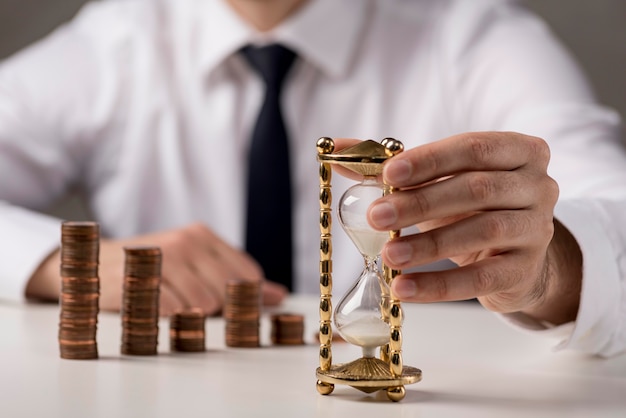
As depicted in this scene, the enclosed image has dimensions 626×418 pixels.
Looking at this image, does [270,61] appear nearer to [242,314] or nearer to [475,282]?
[242,314]

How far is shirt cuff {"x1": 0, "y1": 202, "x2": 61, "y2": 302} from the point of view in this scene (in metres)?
1.75

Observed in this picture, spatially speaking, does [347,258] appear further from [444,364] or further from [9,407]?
[9,407]

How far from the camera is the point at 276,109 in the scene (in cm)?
237

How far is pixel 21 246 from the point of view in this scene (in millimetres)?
1831

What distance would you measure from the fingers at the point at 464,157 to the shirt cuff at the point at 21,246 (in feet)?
3.38

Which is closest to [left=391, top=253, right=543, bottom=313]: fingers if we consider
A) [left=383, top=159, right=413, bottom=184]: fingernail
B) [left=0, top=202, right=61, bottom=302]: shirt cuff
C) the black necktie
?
[left=383, top=159, right=413, bottom=184]: fingernail

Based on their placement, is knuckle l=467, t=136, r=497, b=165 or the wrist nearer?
knuckle l=467, t=136, r=497, b=165

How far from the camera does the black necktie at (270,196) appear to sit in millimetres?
2330

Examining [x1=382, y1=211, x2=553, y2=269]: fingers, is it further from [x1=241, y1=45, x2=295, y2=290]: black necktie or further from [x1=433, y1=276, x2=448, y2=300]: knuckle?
[x1=241, y1=45, x2=295, y2=290]: black necktie

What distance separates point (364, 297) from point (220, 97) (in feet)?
5.11

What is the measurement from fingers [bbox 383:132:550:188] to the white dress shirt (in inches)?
50.1

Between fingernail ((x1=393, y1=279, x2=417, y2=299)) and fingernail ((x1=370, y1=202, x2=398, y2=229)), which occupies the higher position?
fingernail ((x1=370, y1=202, x2=398, y2=229))

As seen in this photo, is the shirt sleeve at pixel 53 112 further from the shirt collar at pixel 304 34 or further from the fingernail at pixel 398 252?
the fingernail at pixel 398 252

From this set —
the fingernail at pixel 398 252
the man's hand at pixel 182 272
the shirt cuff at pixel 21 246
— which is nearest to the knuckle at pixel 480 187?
the fingernail at pixel 398 252
